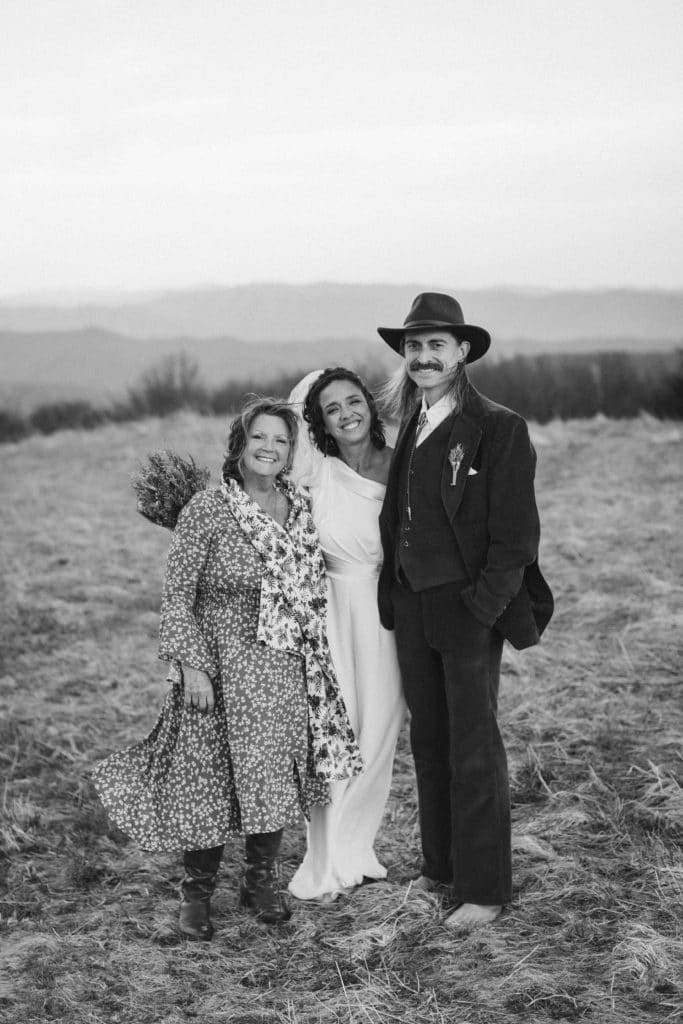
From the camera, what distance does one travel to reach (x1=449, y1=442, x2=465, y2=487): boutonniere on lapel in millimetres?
3258

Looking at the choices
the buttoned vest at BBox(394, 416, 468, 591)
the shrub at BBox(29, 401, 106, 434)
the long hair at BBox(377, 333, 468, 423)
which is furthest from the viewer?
the shrub at BBox(29, 401, 106, 434)

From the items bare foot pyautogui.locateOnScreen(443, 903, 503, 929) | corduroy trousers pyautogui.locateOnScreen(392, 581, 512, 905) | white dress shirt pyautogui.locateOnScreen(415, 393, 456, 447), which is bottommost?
bare foot pyautogui.locateOnScreen(443, 903, 503, 929)

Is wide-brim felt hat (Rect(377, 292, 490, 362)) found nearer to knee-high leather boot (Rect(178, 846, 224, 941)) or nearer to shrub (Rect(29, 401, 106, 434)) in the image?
knee-high leather boot (Rect(178, 846, 224, 941))

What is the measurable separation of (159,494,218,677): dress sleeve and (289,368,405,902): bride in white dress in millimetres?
511

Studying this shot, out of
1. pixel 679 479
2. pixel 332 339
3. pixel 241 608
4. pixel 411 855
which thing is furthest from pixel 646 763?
pixel 332 339

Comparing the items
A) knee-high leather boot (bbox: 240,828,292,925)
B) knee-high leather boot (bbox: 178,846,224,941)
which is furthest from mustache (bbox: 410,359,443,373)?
knee-high leather boot (bbox: 178,846,224,941)

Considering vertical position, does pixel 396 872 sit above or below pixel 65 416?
below

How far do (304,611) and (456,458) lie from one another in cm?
73

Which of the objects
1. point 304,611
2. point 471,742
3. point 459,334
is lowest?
point 471,742

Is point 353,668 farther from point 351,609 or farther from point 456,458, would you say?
point 456,458

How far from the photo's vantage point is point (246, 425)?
3414 millimetres

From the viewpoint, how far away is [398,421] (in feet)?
12.7

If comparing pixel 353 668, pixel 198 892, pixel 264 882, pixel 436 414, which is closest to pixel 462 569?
pixel 436 414

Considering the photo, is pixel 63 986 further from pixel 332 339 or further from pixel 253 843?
pixel 332 339
